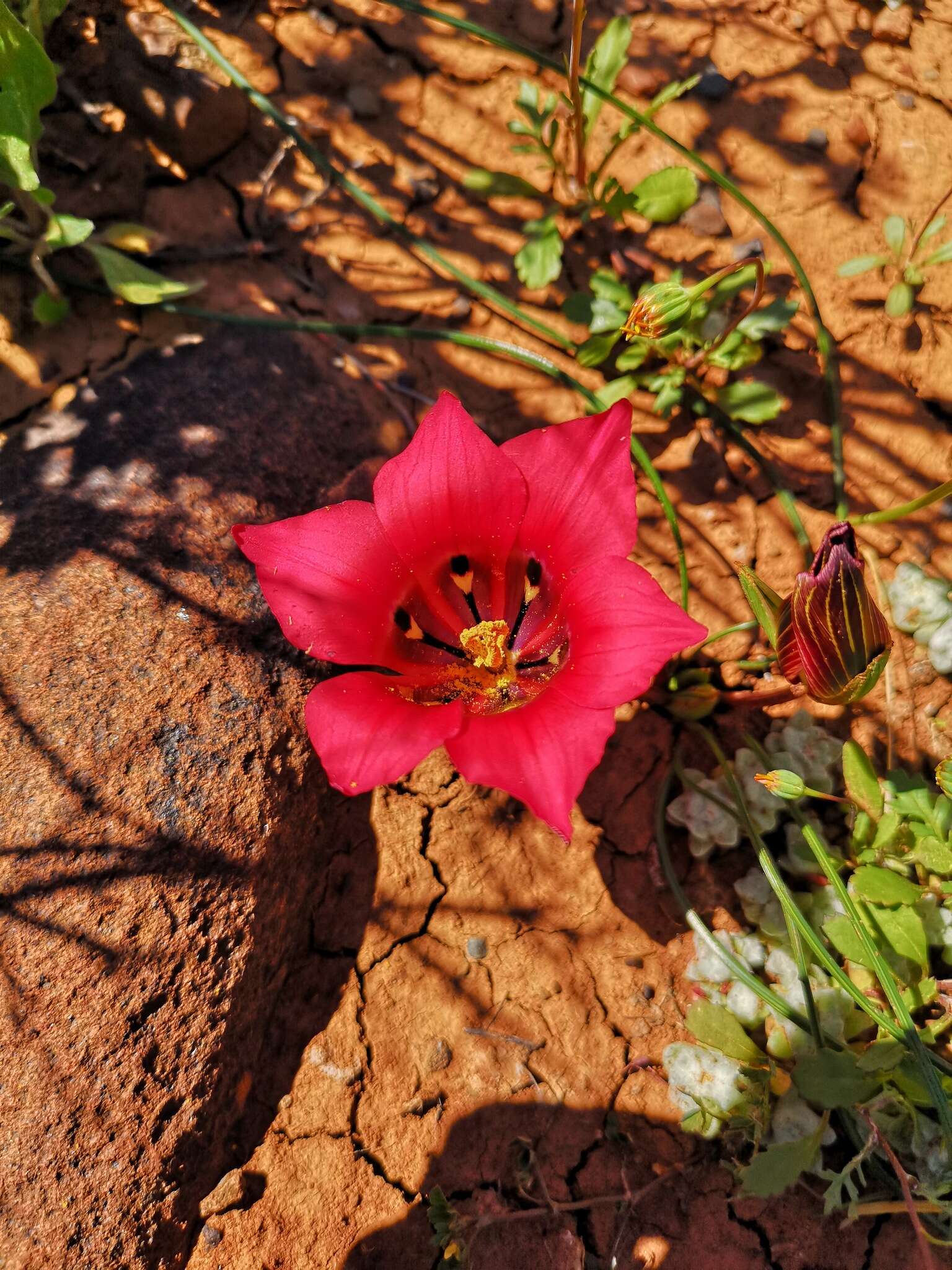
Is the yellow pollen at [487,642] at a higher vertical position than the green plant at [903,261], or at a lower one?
lower

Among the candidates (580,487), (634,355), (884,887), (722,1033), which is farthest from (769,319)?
(722,1033)

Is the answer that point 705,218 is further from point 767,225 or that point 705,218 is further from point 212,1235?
point 212,1235

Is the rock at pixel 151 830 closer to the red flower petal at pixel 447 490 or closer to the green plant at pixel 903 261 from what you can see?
the red flower petal at pixel 447 490

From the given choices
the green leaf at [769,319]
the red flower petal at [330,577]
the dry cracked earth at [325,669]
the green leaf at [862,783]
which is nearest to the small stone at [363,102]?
the dry cracked earth at [325,669]

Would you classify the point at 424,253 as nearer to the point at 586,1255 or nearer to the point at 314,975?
the point at 314,975

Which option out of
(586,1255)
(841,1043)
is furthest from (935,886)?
(586,1255)

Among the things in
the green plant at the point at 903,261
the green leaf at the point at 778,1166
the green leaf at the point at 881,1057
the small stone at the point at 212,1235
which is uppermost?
the green plant at the point at 903,261
